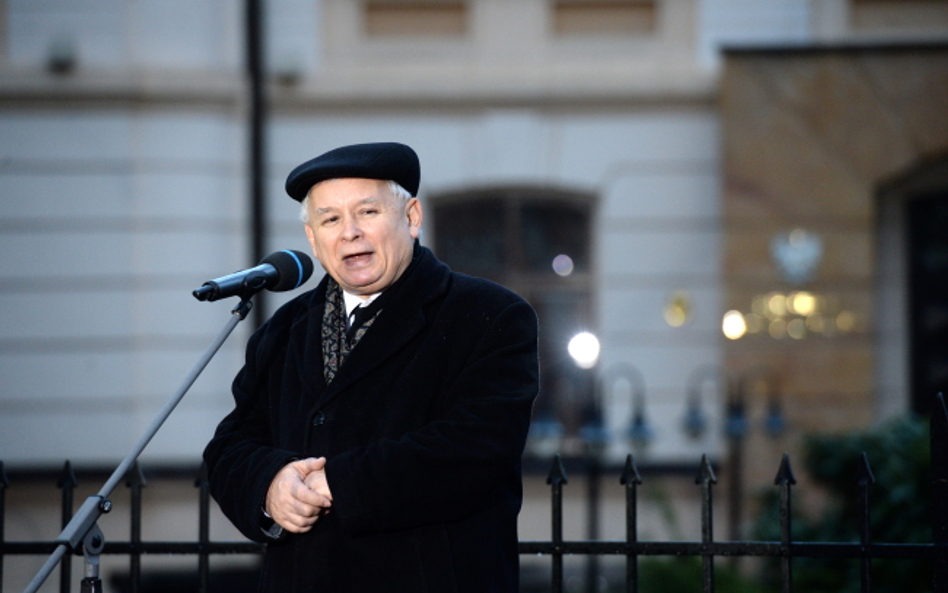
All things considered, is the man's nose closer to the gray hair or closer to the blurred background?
the gray hair

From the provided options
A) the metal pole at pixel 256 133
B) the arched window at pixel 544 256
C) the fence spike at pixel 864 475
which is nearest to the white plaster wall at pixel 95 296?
the metal pole at pixel 256 133

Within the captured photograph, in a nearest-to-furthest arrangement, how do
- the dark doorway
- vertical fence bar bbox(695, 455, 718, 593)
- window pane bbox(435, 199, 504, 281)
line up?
1. vertical fence bar bbox(695, 455, 718, 593)
2. the dark doorway
3. window pane bbox(435, 199, 504, 281)

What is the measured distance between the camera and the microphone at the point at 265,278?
245cm

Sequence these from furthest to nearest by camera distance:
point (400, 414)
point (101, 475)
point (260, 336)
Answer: point (101, 475), point (260, 336), point (400, 414)

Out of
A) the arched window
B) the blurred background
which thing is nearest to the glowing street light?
the blurred background

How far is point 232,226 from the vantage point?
7301 millimetres

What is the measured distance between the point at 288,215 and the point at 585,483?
261 cm

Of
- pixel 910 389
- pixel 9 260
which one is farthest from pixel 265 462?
pixel 910 389

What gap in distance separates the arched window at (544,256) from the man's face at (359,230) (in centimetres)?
502

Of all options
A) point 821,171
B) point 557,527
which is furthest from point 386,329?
point 821,171

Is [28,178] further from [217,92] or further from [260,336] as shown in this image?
[260,336]

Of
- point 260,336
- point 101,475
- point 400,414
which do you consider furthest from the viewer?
point 101,475

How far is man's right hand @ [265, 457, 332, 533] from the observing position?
221cm

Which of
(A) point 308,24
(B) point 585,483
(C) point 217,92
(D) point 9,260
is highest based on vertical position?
(A) point 308,24
